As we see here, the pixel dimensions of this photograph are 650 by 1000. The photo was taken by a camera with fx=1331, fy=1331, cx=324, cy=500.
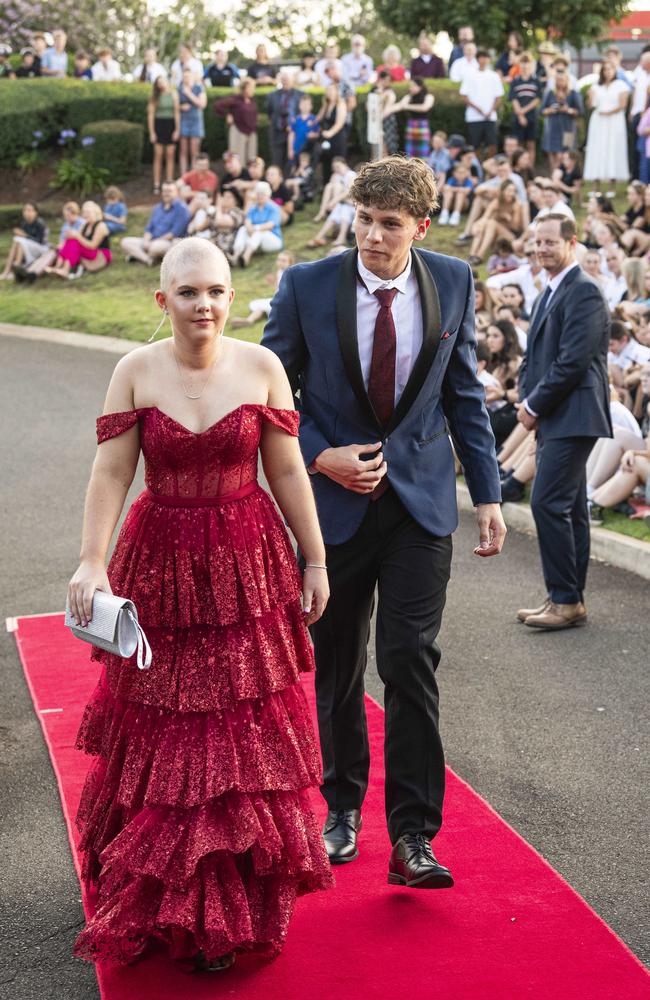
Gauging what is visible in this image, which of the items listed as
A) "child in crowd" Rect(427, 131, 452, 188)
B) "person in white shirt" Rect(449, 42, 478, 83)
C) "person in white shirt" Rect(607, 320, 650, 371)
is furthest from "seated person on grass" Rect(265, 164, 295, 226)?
"person in white shirt" Rect(607, 320, 650, 371)

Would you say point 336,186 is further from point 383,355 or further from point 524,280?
point 383,355

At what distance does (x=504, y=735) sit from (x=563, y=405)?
2117mm

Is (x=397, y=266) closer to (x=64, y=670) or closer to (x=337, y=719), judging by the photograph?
(x=337, y=719)

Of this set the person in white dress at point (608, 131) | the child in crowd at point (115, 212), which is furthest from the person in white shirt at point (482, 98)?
the child in crowd at point (115, 212)

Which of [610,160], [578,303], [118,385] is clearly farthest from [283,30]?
[118,385]

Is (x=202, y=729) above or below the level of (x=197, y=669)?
below

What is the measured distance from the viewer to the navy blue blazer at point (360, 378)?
4320 mm

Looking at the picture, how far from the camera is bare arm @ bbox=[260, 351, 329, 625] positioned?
3.97m

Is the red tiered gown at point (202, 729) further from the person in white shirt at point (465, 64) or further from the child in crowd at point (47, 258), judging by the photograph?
the person in white shirt at point (465, 64)

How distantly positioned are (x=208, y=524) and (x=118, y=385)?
48cm

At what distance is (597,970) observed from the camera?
12.7 ft

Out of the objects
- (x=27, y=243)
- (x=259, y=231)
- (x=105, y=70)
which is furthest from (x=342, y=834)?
(x=105, y=70)

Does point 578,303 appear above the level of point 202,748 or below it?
above

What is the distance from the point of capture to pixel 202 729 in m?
3.77
